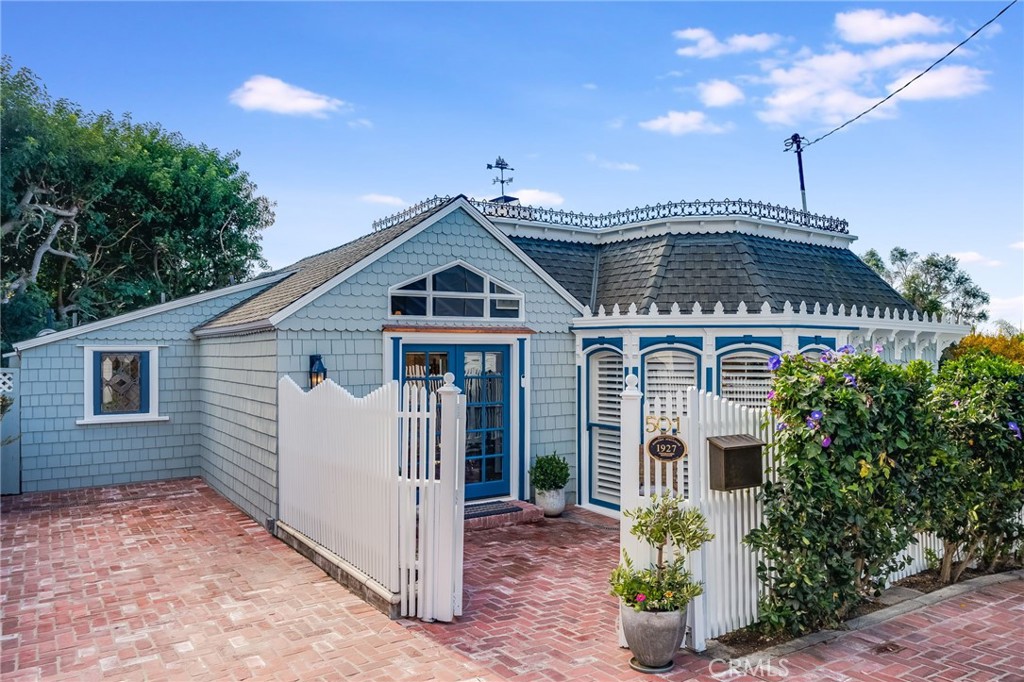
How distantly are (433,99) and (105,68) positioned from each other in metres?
7.10

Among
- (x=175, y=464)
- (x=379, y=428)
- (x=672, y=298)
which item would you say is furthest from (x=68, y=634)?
(x=672, y=298)

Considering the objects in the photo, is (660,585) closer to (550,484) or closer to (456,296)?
(550,484)

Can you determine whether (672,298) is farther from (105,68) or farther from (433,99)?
(105,68)

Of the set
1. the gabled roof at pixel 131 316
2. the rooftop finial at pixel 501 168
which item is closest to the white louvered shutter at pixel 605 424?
the rooftop finial at pixel 501 168

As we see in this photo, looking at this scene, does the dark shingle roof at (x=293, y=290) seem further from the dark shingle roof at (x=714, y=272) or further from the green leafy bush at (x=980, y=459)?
the green leafy bush at (x=980, y=459)

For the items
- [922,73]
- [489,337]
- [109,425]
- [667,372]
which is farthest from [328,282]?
[922,73]

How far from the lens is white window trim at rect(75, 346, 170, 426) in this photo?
1052 centimetres

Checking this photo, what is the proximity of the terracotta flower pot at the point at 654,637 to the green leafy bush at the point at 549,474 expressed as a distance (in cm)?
454

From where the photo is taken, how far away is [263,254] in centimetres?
2236

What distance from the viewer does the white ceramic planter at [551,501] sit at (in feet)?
29.4

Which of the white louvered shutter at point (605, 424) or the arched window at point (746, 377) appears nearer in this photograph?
the arched window at point (746, 377)

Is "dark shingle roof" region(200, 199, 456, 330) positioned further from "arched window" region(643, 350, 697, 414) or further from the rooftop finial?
the rooftop finial

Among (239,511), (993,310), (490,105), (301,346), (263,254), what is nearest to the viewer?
(301,346)

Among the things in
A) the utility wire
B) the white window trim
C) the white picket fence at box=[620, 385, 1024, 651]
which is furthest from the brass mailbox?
the white window trim
